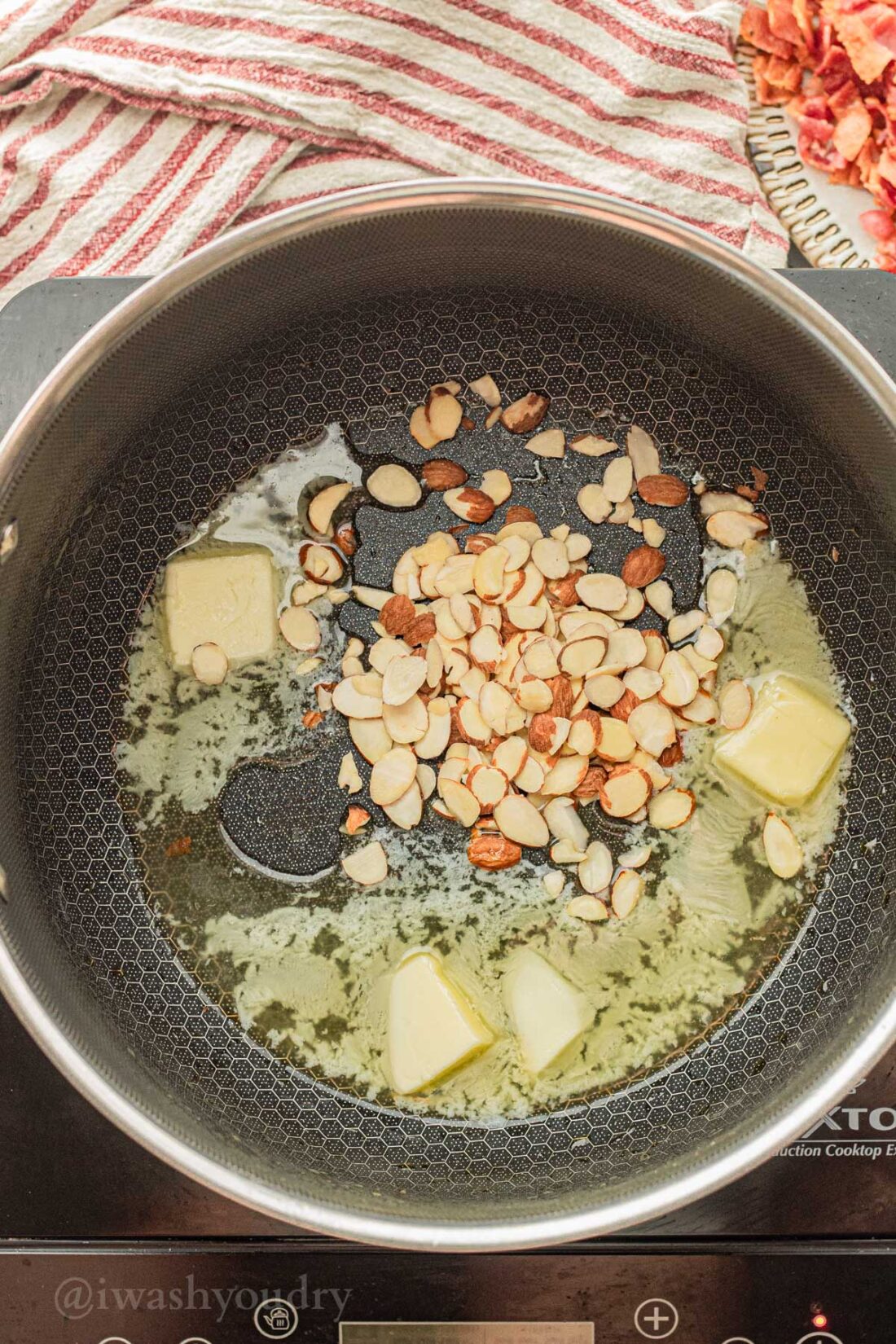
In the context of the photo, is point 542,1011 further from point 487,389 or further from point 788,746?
point 487,389

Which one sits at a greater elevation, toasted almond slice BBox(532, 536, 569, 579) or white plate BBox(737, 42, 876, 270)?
white plate BBox(737, 42, 876, 270)

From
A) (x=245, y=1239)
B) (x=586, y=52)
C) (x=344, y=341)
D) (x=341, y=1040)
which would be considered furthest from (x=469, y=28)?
(x=245, y=1239)

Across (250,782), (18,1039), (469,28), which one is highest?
(469,28)

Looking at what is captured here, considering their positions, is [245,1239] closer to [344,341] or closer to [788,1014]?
[788,1014]

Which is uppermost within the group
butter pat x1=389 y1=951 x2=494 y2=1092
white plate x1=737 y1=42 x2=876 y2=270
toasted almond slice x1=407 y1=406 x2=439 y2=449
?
white plate x1=737 y1=42 x2=876 y2=270

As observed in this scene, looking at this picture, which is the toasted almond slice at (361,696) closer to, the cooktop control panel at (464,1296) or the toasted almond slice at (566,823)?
the toasted almond slice at (566,823)

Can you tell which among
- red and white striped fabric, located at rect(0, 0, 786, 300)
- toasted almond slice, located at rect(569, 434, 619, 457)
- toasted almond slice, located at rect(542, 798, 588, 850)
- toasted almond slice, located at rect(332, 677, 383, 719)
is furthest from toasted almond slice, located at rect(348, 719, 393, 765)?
red and white striped fabric, located at rect(0, 0, 786, 300)

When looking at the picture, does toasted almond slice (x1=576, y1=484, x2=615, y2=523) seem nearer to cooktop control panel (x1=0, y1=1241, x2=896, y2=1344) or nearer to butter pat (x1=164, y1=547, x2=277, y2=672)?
butter pat (x1=164, y1=547, x2=277, y2=672)
